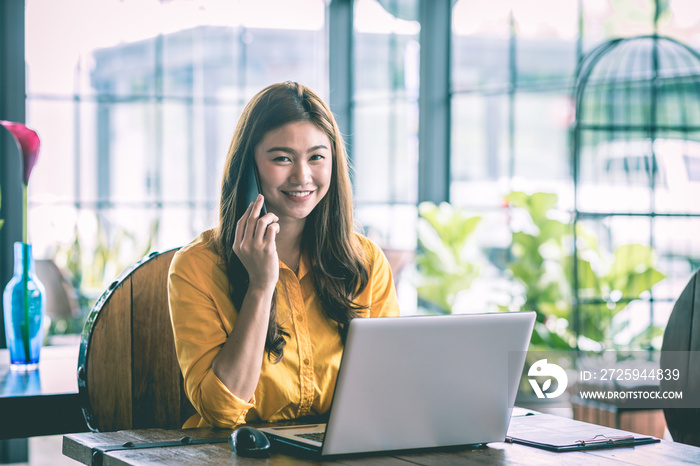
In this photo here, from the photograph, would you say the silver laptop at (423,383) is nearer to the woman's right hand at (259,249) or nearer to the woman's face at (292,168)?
the woman's right hand at (259,249)

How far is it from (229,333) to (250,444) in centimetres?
48

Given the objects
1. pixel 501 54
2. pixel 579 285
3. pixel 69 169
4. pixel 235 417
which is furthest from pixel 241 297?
pixel 501 54

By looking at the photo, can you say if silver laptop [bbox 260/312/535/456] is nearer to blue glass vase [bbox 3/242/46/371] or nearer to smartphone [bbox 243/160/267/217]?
→ smartphone [bbox 243/160/267/217]

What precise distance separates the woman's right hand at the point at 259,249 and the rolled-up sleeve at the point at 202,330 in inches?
4.9

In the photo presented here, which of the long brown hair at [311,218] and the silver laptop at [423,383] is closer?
the silver laptop at [423,383]

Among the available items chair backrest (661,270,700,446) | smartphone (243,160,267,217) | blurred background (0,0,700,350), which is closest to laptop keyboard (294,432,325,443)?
smartphone (243,160,267,217)

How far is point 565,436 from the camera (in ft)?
4.89

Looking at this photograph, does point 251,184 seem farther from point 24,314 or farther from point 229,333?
point 24,314

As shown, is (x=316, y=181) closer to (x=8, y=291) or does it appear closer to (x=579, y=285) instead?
(x=8, y=291)

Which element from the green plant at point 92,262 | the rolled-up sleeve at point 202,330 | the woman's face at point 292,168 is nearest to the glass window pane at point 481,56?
the green plant at point 92,262

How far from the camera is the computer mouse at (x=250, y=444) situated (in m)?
1.28

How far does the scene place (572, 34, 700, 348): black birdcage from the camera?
412 cm

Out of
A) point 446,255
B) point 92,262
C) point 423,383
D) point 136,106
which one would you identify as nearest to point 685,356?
point 423,383

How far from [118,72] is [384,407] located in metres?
5.39
